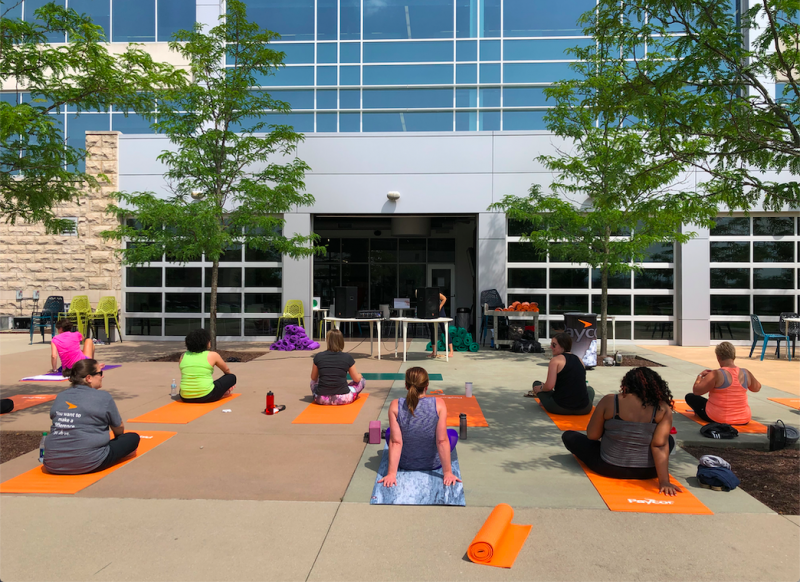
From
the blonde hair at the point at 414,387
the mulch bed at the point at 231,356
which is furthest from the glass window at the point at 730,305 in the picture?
the blonde hair at the point at 414,387

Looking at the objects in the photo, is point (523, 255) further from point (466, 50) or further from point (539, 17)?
point (539, 17)

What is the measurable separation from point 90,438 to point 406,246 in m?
17.9

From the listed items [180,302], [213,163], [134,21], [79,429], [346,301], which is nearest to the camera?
[79,429]

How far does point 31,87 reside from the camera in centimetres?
675

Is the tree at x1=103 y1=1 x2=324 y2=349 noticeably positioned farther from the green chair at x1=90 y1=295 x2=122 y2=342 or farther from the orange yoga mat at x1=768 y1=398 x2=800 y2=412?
the orange yoga mat at x1=768 y1=398 x2=800 y2=412

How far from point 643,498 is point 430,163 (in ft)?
43.3

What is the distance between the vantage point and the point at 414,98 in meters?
18.8

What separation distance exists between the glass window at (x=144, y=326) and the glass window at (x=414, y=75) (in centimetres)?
1057

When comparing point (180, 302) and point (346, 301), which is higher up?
point (346, 301)

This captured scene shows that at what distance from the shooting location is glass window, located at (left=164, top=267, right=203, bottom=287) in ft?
56.4

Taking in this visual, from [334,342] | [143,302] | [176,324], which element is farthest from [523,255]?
[143,302]

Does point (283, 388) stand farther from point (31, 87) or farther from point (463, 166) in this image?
point (463, 166)

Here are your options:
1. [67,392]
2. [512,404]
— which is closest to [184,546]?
[67,392]

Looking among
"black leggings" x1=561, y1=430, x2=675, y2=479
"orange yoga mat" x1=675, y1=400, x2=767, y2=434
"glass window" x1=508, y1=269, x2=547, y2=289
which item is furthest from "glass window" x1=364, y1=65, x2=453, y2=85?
"black leggings" x1=561, y1=430, x2=675, y2=479
